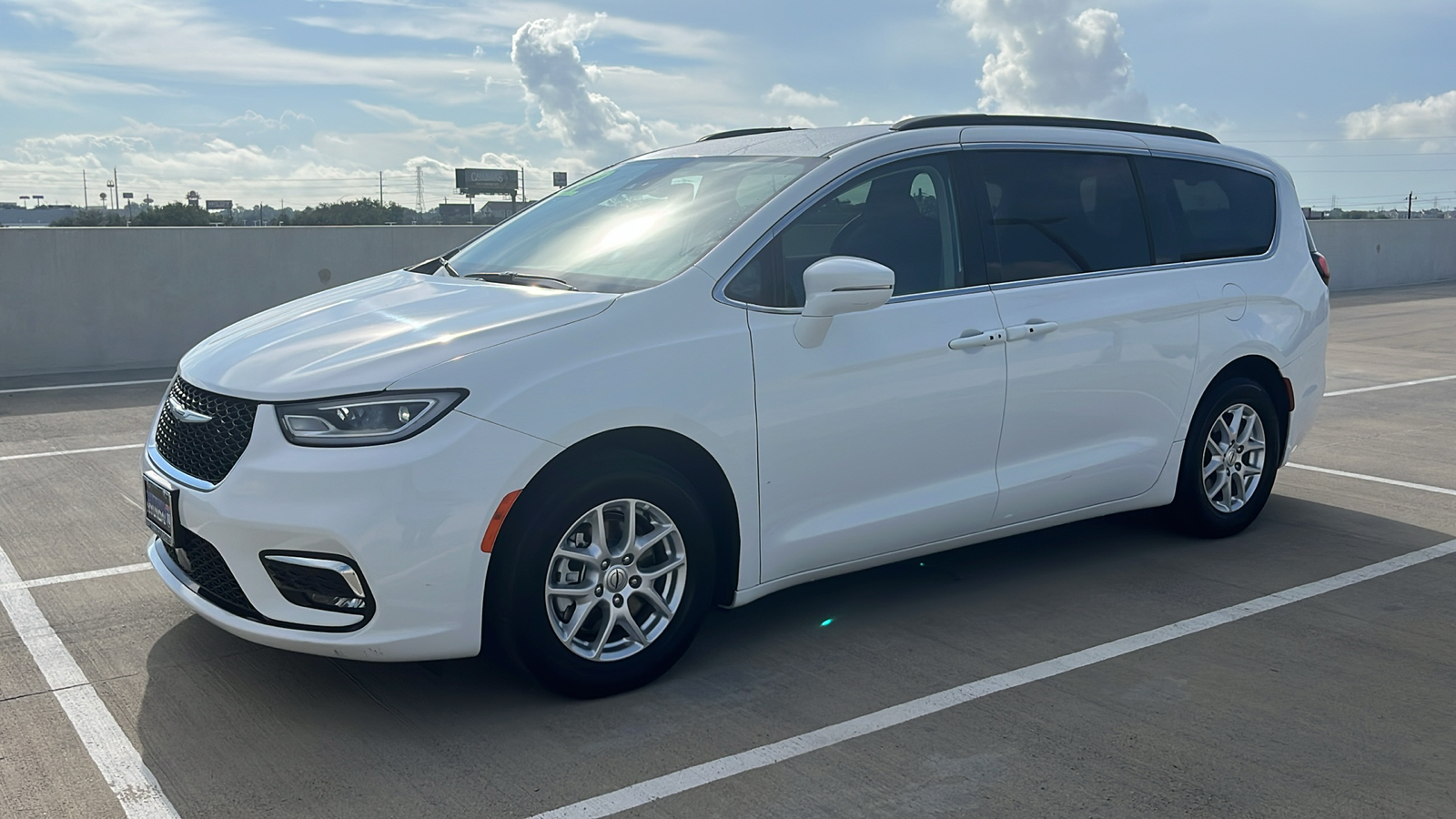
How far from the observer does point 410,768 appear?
3.51 meters

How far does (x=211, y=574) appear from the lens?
3861 mm

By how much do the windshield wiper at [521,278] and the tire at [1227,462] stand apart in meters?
2.97

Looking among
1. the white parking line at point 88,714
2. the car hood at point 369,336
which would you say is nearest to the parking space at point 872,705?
the white parking line at point 88,714

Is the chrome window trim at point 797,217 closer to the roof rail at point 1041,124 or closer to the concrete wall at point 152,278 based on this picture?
the roof rail at point 1041,124

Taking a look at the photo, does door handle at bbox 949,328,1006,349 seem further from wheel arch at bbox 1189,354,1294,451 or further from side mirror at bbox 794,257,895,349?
wheel arch at bbox 1189,354,1294,451

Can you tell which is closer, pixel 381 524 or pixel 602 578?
pixel 381 524

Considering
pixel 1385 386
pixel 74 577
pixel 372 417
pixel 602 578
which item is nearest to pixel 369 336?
pixel 372 417

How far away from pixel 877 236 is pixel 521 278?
1305mm

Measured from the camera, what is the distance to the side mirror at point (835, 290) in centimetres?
412

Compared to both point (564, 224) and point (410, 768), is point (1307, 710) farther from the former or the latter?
point (564, 224)


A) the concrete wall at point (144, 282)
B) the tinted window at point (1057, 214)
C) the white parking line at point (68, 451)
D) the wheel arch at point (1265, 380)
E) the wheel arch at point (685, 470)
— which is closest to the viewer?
the wheel arch at point (685, 470)

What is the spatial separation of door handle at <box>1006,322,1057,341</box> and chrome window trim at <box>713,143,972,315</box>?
0.65ft

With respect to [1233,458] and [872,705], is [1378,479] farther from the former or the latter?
[872,705]

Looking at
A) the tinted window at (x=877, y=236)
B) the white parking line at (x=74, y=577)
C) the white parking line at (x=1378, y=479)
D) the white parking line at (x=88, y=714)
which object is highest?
the tinted window at (x=877, y=236)
